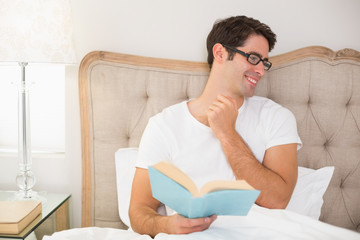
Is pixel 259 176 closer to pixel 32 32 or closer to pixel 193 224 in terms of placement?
pixel 193 224

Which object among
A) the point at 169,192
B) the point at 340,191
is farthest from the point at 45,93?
the point at 340,191

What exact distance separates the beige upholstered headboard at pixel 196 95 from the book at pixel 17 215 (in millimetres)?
255

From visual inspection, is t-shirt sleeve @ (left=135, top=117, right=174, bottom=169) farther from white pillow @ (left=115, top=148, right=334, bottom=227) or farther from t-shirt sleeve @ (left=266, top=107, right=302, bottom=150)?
t-shirt sleeve @ (left=266, top=107, right=302, bottom=150)

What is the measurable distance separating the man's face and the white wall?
303mm

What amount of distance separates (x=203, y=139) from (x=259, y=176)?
259 mm

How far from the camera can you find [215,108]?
1169 millimetres

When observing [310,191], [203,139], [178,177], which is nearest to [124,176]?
[203,139]

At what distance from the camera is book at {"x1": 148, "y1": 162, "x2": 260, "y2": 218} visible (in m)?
0.69

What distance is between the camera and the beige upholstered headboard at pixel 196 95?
1.36m

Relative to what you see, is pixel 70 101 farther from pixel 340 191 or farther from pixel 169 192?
pixel 340 191

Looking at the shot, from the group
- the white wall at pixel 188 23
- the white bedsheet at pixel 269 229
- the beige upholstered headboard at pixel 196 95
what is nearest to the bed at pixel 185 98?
the beige upholstered headboard at pixel 196 95

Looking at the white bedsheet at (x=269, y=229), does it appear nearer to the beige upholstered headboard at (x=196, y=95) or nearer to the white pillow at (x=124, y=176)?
the white pillow at (x=124, y=176)

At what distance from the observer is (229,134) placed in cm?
113

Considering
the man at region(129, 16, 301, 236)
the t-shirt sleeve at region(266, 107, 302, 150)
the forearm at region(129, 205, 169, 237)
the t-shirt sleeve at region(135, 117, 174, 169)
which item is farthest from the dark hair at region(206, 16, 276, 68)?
the forearm at region(129, 205, 169, 237)
